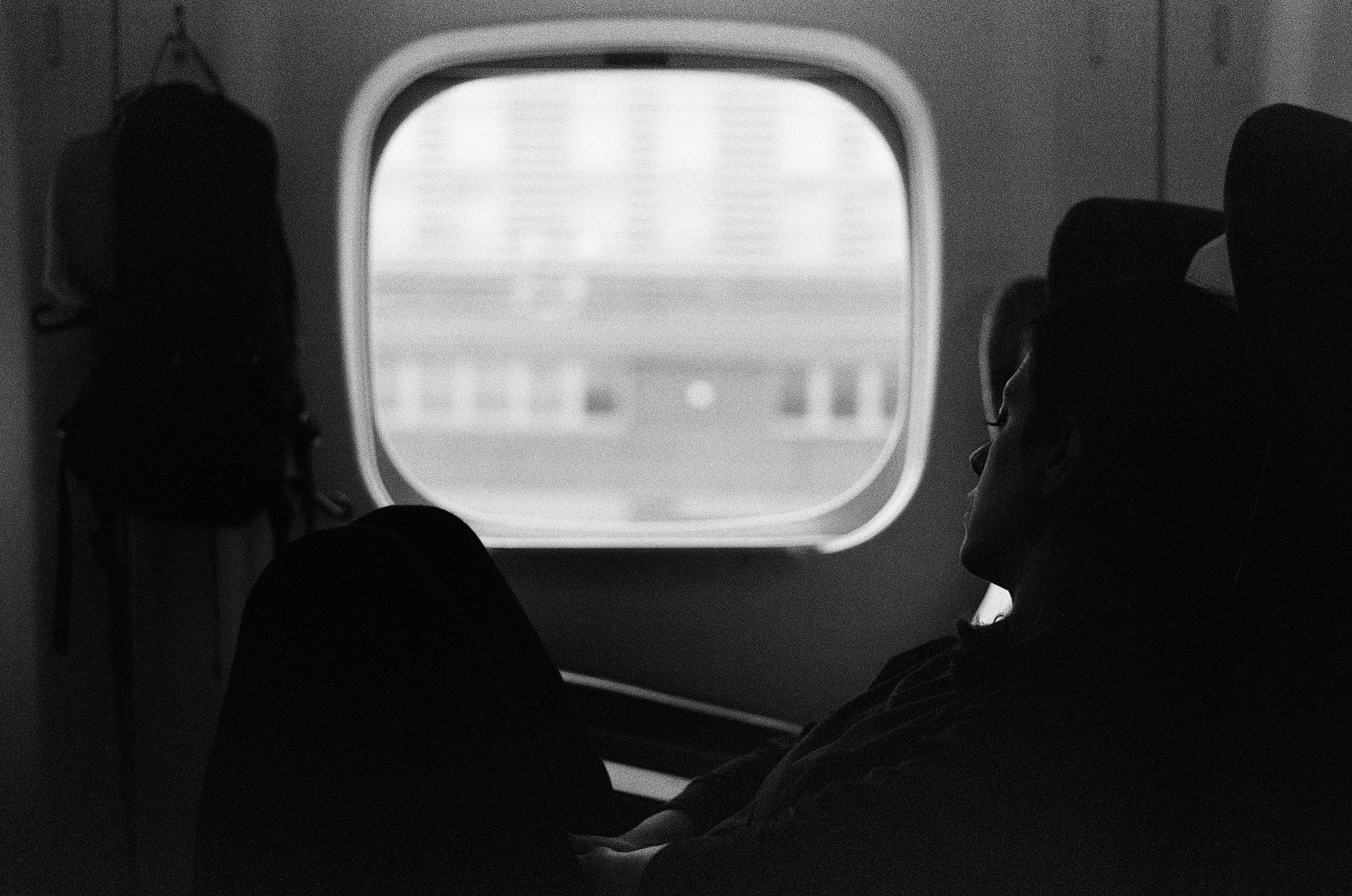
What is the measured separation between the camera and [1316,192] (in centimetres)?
Answer: 90

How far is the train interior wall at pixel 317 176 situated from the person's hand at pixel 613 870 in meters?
1.02

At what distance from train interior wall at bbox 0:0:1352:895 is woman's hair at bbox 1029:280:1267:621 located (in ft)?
3.58

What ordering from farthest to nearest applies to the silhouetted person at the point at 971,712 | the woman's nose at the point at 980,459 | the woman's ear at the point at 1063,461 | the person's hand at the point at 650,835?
the person's hand at the point at 650,835, the woman's nose at the point at 980,459, the woman's ear at the point at 1063,461, the silhouetted person at the point at 971,712

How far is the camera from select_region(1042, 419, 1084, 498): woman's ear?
3.38ft

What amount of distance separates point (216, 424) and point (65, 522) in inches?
13.5

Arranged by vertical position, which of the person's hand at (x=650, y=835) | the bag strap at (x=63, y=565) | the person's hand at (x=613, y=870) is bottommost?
the person's hand at (x=650, y=835)

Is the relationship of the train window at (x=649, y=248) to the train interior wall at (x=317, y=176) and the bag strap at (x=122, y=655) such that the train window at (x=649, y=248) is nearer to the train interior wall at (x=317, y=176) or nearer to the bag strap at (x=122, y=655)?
the train interior wall at (x=317, y=176)

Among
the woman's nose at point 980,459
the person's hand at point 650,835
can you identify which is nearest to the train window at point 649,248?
the person's hand at point 650,835

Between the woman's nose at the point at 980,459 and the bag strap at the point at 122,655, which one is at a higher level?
the woman's nose at the point at 980,459

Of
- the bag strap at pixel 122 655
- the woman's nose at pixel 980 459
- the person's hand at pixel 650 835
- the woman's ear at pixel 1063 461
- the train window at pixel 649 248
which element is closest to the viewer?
the woman's ear at pixel 1063 461

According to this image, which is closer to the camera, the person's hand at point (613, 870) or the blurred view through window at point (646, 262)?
the person's hand at point (613, 870)

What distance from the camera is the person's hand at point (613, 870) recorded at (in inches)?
43.8

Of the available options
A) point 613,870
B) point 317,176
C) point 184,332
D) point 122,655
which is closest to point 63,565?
point 122,655

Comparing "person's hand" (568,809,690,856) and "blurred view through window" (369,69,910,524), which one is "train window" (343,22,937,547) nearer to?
"blurred view through window" (369,69,910,524)
